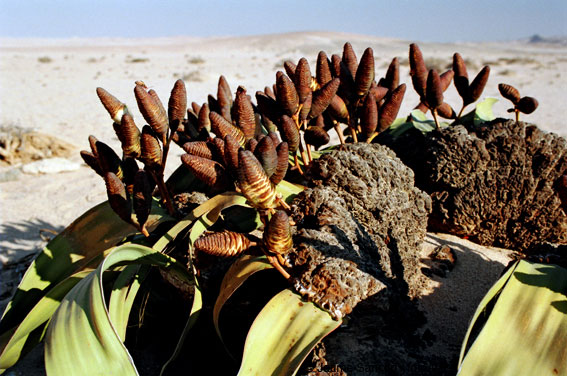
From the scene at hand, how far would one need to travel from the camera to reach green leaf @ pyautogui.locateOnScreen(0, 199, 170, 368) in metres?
1.24

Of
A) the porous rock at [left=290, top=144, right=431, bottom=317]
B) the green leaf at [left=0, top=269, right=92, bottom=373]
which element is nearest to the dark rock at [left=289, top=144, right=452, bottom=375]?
the porous rock at [left=290, top=144, right=431, bottom=317]

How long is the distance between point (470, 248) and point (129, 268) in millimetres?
1116

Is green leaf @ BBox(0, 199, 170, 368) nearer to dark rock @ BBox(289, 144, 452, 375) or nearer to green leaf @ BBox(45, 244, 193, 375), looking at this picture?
green leaf @ BBox(45, 244, 193, 375)

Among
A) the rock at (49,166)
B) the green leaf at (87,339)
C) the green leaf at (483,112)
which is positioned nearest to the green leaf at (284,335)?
the green leaf at (87,339)

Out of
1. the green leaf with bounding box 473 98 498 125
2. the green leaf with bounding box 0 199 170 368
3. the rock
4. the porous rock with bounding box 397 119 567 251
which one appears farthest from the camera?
the rock

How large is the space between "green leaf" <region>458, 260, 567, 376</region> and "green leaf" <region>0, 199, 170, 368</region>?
84 cm

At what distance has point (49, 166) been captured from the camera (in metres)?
3.71

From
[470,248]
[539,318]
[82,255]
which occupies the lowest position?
[470,248]

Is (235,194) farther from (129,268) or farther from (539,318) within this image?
Result: (539,318)

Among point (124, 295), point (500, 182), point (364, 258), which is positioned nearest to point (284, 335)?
point (364, 258)

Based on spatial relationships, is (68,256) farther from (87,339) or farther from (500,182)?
(500,182)

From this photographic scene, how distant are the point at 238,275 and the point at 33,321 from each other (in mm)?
535

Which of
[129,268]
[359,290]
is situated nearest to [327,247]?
[359,290]

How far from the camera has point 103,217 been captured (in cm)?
139
